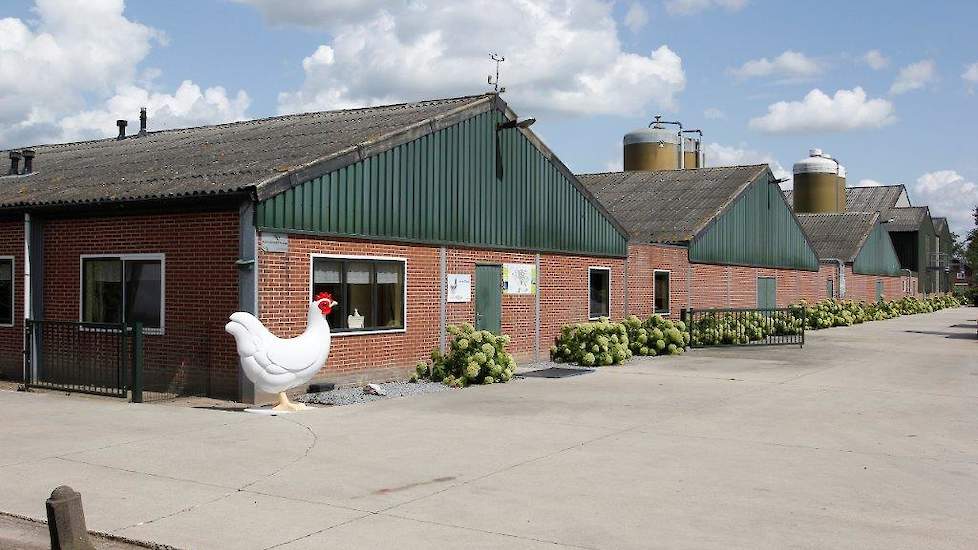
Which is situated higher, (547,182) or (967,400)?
(547,182)

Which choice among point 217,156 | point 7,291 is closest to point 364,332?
point 217,156

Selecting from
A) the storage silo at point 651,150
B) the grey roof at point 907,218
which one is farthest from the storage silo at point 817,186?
the storage silo at point 651,150

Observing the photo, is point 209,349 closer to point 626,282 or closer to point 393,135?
point 393,135

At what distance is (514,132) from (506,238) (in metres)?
2.32

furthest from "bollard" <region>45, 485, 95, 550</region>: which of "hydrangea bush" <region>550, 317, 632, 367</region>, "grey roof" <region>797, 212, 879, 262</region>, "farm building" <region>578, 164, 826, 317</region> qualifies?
"grey roof" <region>797, 212, 879, 262</region>

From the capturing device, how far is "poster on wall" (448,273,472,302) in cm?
1828

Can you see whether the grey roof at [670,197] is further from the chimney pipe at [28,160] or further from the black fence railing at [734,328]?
the chimney pipe at [28,160]

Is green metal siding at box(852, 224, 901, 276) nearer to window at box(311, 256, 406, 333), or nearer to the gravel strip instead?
window at box(311, 256, 406, 333)

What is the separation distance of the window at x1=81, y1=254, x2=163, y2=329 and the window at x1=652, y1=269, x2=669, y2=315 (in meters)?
15.3

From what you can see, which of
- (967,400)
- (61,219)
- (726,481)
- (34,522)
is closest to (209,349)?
(61,219)

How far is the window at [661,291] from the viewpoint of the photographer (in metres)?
26.9

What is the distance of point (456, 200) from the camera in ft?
60.3

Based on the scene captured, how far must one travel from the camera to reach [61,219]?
16344mm

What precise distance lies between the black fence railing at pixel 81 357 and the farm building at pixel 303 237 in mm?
107
